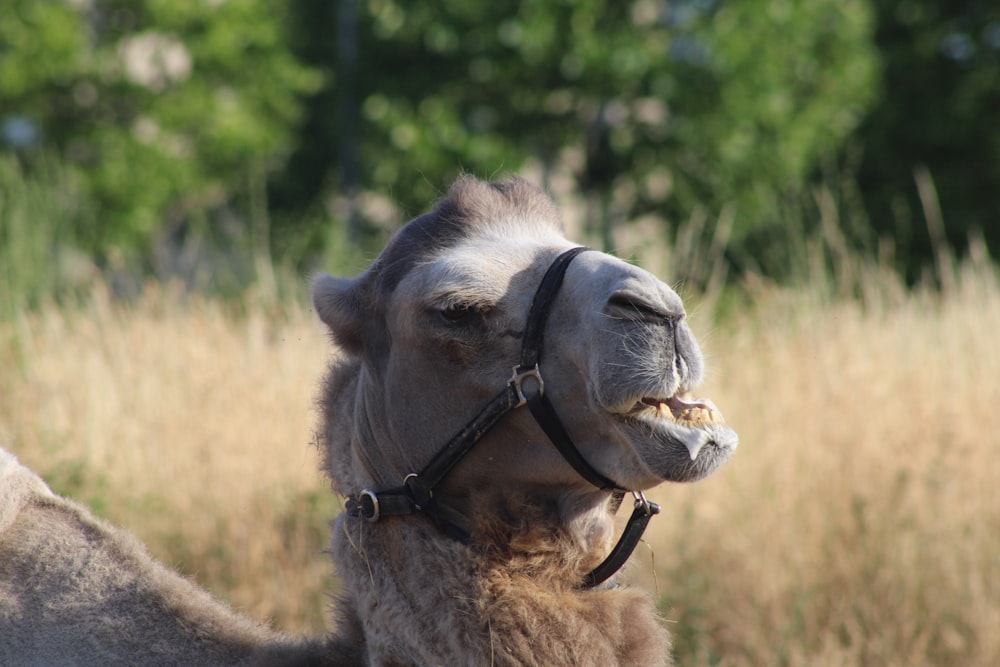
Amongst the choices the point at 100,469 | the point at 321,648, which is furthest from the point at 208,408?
the point at 321,648

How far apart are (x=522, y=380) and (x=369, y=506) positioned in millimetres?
541

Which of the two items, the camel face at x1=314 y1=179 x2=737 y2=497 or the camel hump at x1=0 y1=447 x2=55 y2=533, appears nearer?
the camel face at x1=314 y1=179 x2=737 y2=497

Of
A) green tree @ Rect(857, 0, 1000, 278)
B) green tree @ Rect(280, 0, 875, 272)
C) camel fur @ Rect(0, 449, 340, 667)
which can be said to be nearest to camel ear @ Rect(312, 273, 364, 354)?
camel fur @ Rect(0, 449, 340, 667)

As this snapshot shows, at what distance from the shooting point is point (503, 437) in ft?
10.1

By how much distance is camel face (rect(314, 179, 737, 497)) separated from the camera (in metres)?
2.76

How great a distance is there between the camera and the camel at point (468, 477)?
281 cm

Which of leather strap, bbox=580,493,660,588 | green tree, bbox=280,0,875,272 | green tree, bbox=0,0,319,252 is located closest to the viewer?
leather strap, bbox=580,493,660,588

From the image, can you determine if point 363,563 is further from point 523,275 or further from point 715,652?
point 715,652

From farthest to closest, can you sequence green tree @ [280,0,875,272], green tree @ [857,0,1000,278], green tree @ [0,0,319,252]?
green tree @ [857,0,1000,278]
green tree @ [0,0,319,252]
green tree @ [280,0,875,272]

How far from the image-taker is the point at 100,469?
719 cm

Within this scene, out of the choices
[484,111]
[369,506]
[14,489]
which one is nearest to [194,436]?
[14,489]

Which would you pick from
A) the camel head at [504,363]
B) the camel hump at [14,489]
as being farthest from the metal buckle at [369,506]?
the camel hump at [14,489]

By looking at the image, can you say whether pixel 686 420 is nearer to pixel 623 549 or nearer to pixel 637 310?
pixel 637 310

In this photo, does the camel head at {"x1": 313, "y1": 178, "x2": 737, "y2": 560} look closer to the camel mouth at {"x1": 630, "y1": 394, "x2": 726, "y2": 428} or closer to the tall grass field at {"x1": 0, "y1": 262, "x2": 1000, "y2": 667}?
the camel mouth at {"x1": 630, "y1": 394, "x2": 726, "y2": 428}
